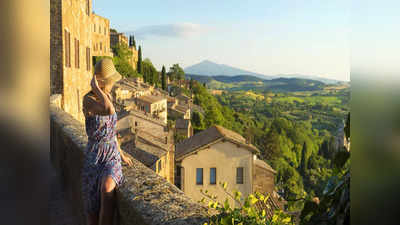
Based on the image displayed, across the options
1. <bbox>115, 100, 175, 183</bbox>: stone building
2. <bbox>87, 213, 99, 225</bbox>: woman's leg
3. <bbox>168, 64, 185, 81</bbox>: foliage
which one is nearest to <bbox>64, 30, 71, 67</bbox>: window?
<bbox>87, 213, 99, 225</bbox>: woman's leg

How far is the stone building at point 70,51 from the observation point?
915 cm

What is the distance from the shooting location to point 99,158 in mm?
2529

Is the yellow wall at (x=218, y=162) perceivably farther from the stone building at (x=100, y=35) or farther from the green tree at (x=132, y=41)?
the green tree at (x=132, y=41)

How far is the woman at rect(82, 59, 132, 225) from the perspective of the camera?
2500 mm

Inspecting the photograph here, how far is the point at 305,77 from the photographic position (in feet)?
250

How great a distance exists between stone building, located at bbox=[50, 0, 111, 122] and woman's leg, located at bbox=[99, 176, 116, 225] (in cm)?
762

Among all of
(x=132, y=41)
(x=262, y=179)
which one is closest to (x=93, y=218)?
(x=262, y=179)

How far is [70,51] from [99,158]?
8.69m

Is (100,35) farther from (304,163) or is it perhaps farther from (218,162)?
(304,163)

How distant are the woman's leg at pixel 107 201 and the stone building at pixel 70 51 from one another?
25.0ft

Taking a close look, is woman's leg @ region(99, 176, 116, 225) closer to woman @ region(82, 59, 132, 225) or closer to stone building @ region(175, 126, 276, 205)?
woman @ region(82, 59, 132, 225)

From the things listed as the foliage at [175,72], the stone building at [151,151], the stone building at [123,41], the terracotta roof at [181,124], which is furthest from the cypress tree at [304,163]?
the foliage at [175,72]
